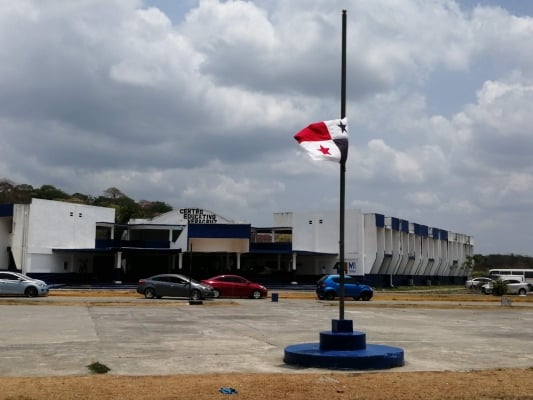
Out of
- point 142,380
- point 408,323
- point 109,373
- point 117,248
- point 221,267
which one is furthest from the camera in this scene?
point 221,267

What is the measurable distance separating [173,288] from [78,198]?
7000cm

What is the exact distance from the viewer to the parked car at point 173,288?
34781 millimetres

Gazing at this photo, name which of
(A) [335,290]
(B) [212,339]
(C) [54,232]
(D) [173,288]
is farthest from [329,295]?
(C) [54,232]

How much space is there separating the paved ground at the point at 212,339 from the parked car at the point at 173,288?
8561 mm

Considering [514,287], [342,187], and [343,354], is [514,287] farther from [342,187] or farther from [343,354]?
[343,354]

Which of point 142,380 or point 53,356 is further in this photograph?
point 53,356

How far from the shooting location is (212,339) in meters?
15.6

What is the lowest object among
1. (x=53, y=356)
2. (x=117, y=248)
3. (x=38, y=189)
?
(x=53, y=356)

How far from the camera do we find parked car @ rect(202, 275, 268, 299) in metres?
38.0

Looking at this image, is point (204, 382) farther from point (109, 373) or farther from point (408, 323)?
point (408, 323)

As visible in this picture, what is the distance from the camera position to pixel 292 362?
1154 centimetres

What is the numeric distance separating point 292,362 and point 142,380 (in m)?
3.09

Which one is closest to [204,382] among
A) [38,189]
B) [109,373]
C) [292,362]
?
[109,373]

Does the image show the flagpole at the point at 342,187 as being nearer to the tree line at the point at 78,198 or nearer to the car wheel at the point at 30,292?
the car wheel at the point at 30,292
